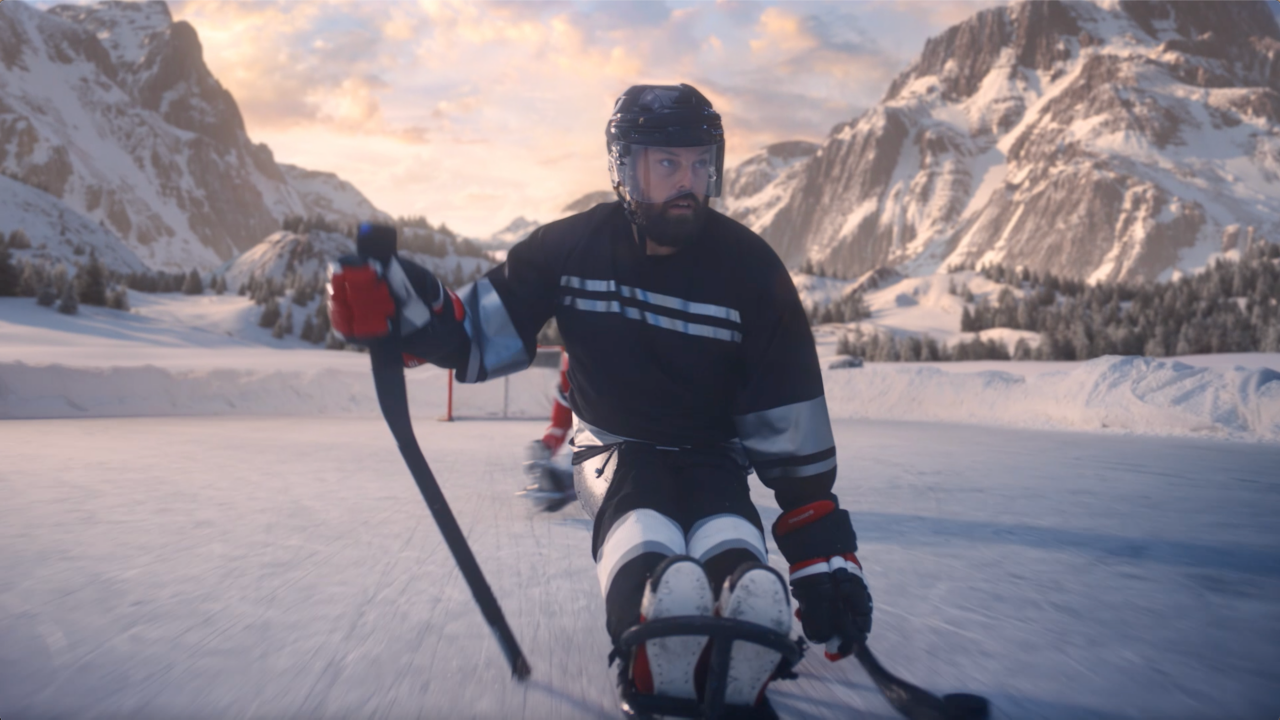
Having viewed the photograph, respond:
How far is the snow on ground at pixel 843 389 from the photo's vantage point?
8.92 meters

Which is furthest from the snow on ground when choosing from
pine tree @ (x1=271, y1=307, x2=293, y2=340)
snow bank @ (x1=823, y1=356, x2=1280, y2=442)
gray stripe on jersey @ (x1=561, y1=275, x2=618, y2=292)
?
pine tree @ (x1=271, y1=307, x2=293, y2=340)

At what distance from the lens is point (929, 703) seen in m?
1.75

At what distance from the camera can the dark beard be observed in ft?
7.63

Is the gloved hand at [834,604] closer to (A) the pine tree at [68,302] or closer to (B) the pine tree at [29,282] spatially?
(A) the pine tree at [68,302]

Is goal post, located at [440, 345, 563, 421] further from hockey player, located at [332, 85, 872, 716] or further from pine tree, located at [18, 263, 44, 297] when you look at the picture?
pine tree, located at [18, 263, 44, 297]

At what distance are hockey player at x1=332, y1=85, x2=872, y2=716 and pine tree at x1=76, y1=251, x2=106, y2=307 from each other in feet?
88.4

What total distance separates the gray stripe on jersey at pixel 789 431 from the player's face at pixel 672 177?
0.71 metres

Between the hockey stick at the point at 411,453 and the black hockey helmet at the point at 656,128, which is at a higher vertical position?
the black hockey helmet at the point at 656,128

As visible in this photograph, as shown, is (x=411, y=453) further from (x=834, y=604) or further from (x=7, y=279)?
(x=7, y=279)

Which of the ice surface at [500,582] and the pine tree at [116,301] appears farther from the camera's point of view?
the pine tree at [116,301]

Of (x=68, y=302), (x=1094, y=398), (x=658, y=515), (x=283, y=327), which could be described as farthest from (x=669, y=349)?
(x=283, y=327)

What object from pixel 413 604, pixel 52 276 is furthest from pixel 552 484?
pixel 52 276

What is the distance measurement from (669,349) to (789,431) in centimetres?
45

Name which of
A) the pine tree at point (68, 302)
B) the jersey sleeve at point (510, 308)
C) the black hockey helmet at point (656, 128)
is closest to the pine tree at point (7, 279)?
the pine tree at point (68, 302)
